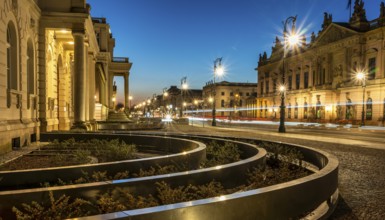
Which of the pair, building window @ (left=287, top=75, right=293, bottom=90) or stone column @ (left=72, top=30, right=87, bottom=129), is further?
building window @ (left=287, top=75, right=293, bottom=90)

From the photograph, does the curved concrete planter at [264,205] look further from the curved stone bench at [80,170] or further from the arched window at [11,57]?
the arched window at [11,57]

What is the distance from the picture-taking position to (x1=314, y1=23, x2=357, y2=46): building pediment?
62281mm

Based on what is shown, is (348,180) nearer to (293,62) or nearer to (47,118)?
(47,118)

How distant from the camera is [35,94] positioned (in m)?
18.5

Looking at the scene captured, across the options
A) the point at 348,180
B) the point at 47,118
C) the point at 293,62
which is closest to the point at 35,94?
the point at 47,118

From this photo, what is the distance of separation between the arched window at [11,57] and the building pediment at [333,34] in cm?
5896

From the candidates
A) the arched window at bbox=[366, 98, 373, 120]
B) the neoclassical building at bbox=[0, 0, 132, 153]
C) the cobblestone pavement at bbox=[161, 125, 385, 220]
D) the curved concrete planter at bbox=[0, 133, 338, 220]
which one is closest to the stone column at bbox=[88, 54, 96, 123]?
the neoclassical building at bbox=[0, 0, 132, 153]

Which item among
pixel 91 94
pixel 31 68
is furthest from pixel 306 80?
pixel 31 68

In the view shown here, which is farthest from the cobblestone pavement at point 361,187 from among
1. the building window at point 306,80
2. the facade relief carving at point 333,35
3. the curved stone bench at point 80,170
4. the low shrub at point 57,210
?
the building window at point 306,80

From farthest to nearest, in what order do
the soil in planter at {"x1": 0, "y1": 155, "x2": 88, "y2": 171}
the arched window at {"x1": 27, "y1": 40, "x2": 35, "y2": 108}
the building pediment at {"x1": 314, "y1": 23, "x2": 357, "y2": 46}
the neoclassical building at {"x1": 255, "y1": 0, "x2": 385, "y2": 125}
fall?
the building pediment at {"x1": 314, "y1": 23, "x2": 357, "y2": 46} < the neoclassical building at {"x1": 255, "y1": 0, "x2": 385, "y2": 125} < the arched window at {"x1": 27, "y1": 40, "x2": 35, "y2": 108} < the soil in planter at {"x1": 0, "y1": 155, "x2": 88, "y2": 171}

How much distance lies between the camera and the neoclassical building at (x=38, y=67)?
14.1 metres

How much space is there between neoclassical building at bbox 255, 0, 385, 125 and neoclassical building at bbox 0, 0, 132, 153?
1509 inches

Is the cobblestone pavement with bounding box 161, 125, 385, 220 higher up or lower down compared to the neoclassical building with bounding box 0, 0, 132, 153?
lower down

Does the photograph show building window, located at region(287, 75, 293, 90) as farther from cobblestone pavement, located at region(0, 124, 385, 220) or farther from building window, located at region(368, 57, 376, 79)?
cobblestone pavement, located at region(0, 124, 385, 220)
